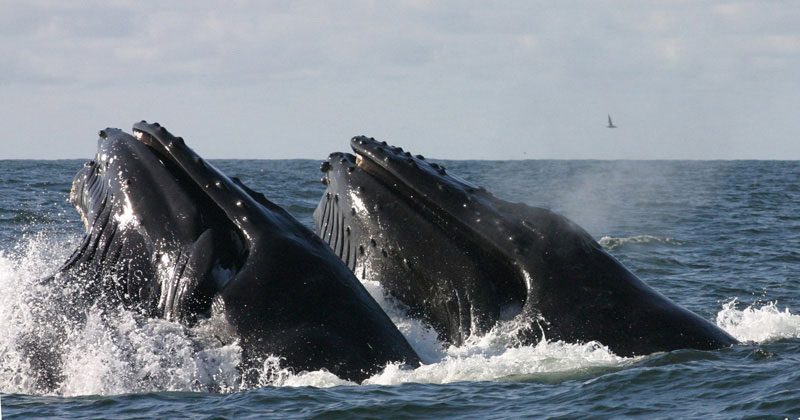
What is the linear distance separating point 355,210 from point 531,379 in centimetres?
180

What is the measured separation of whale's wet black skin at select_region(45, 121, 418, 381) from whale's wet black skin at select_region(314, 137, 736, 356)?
2.61 feet

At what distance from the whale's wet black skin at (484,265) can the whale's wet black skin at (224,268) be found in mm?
794

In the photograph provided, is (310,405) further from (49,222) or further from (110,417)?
(49,222)

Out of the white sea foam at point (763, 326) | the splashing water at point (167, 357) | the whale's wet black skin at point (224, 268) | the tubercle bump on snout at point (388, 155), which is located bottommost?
the white sea foam at point (763, 326)

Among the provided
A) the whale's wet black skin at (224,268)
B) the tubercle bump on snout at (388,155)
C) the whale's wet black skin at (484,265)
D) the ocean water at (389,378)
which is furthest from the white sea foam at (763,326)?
the whale's wet black skin at (224,268)

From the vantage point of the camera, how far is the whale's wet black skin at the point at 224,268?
8.18 meters

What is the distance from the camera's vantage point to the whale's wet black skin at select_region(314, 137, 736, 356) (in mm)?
8992

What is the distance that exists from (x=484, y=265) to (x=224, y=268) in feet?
6.30

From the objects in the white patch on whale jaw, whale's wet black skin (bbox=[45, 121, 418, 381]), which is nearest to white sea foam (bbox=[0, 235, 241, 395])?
whale's wet black skin (bbox=[45, 121, 418, 381])

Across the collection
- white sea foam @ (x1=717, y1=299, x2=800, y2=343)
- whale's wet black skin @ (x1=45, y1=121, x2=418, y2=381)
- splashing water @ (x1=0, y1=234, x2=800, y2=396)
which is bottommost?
white sea foam @ (x1=717, y1=299, x2=800, y2=343)

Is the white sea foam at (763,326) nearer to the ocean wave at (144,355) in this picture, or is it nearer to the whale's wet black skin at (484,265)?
the whale's wet black skin at (484,265)

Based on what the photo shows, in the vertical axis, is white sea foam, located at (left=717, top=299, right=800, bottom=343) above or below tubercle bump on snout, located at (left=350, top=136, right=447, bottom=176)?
below

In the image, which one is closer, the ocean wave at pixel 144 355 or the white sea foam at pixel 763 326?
the ocean wave at pixel 144 355

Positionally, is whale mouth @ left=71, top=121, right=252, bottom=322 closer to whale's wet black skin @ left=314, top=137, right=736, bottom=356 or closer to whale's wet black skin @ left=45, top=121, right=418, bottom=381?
whale's wet black skin @ left=45, top=121, right=418, bottom=381
